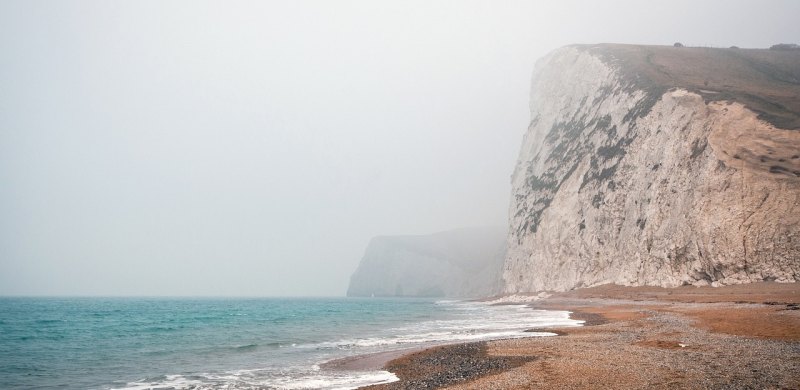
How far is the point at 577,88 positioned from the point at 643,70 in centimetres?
1980

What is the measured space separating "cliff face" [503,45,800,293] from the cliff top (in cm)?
32

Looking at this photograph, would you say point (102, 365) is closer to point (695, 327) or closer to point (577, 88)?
point (695, 327)

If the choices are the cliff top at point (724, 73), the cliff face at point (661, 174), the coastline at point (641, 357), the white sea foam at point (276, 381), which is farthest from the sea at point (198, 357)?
the cliff top at point (724, 73)

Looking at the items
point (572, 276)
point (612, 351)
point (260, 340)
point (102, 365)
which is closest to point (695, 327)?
point (612, 351)

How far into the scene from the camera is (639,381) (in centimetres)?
1355

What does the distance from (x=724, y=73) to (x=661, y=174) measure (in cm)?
3550

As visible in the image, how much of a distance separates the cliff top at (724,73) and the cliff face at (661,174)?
0.32 m

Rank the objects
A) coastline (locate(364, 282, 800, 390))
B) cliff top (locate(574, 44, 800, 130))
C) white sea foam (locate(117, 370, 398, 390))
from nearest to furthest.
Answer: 1. coastline (locate(364, 282, 800, 390))
2. white sea foam (locate(117, 370, 398, 390))
3. cliff top (locate(574, 44, 800, 130))

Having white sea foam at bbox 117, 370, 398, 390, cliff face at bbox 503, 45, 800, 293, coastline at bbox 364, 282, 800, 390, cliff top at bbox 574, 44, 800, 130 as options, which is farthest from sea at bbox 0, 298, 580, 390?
cliff top at bbox 574, 44, 800, 130

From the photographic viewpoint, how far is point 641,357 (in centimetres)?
1731

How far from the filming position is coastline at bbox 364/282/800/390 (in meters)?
13.8

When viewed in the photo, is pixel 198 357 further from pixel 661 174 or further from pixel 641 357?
pixel 661 174

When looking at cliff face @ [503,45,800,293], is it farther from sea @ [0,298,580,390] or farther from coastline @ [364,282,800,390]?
sea @ [0,298,580,390]

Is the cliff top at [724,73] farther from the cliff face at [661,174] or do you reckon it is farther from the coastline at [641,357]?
the coastline at [641,357]
